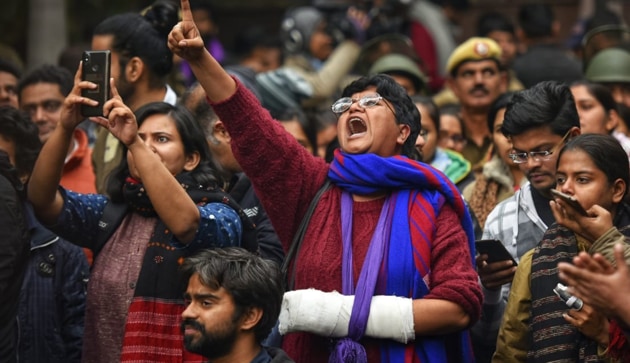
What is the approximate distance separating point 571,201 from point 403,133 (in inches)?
35.5

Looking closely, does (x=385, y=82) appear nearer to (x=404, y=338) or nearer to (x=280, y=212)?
(x=280, y=212)

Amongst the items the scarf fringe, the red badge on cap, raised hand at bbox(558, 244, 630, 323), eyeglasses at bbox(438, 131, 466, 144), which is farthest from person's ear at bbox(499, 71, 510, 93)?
raised hand at bbox(558, 244, 630, 323)

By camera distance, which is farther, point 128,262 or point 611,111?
point 611,111

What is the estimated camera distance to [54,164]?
574 cm

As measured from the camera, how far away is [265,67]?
12.1 metres

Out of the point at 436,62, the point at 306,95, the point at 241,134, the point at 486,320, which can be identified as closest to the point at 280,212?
the point at 241,134

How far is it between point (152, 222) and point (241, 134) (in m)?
0.66

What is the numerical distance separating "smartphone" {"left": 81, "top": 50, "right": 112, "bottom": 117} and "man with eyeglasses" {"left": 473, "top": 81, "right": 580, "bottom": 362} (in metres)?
1.81

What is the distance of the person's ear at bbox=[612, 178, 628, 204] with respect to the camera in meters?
5.58

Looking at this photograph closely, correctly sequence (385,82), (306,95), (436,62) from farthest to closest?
(436,62) < (306,95) < (385,82)

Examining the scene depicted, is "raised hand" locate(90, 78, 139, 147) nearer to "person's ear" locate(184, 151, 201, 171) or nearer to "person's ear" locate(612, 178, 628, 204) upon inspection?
"person's ear" locate(184, 151, 201, 171)

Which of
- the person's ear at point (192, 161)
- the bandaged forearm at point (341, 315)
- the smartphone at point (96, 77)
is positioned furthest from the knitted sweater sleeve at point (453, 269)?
the smartphone at point (96, 77)

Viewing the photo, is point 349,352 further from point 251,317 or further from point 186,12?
point 186,12

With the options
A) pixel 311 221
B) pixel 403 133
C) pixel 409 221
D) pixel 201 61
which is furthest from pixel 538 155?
pixel 201 61
